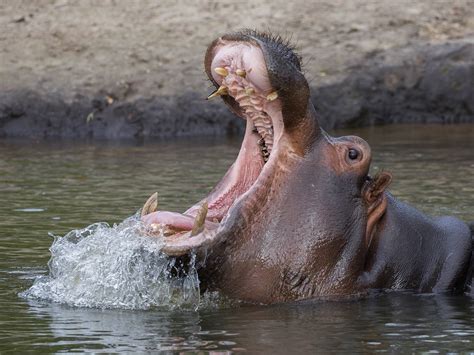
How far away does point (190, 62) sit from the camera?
51.4 ft

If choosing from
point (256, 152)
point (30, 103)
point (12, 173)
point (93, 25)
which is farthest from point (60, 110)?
point (256, 152)

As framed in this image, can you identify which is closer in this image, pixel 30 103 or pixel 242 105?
pixel 242 105

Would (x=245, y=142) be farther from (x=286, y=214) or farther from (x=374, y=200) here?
(x=374, y=200)

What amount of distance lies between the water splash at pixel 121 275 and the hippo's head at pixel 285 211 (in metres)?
0.12

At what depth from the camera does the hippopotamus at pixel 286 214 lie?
7.17 m

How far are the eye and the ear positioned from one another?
0.51ft

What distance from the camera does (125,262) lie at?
7.43 metres

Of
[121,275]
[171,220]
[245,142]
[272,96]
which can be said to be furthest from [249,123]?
[121,275]

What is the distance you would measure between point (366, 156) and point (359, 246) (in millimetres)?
455

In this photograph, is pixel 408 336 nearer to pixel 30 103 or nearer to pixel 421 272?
pixel 421 272

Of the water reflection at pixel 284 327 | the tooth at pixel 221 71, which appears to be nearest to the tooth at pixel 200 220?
the water reflection at pixel 284 327

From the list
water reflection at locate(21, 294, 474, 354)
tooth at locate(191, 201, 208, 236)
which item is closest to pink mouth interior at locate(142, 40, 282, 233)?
tooth at locate(191, 201, 208, 236)

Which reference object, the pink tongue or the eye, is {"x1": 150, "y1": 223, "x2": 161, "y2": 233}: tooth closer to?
the pink tongue

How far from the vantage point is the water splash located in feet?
23.8
